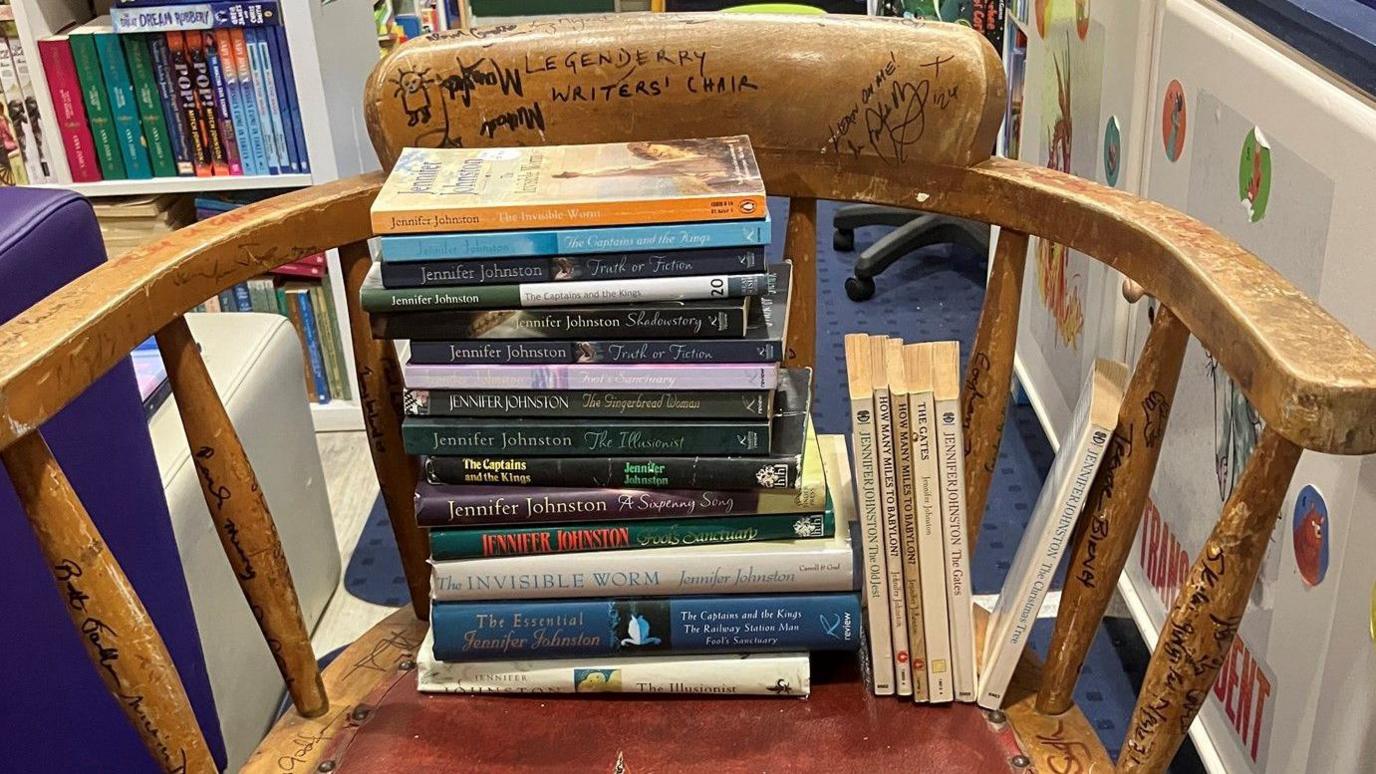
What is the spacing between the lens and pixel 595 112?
851mm

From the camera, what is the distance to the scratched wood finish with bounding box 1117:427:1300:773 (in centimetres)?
57

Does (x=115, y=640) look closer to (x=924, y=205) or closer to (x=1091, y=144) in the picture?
(x=924, y=205)

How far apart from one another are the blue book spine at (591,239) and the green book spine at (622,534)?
0.59ft

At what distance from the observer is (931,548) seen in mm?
777

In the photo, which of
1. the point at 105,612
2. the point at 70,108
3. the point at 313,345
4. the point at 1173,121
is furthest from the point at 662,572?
the point at 70,108

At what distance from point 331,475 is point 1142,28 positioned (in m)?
1.37

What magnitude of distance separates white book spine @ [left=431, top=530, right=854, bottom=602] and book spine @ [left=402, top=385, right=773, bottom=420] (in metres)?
0.09

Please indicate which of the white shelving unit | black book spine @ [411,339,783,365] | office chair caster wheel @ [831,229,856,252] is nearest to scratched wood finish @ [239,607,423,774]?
black book spine @ [411,339,783,365]

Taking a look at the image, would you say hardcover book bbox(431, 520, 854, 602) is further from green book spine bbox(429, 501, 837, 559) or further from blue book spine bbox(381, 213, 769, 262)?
blue book spine bbox(381, 213, 769, 262)

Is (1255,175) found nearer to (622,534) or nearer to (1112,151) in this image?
(1112,151)

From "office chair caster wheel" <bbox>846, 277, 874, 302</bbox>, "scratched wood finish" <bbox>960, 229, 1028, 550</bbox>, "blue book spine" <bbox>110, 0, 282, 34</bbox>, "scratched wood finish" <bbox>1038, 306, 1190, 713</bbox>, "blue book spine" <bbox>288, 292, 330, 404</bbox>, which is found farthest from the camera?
"office chair caster wheel" <bbox>846, 277, 874, 302</bbox>

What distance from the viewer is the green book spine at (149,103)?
6.06ft

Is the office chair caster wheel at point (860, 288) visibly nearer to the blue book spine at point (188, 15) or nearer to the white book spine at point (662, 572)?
the blue book spine at point (188, 15)

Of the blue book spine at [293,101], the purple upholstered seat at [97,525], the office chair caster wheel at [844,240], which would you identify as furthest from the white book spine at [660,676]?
the office chair caster wheel at [844,240]
